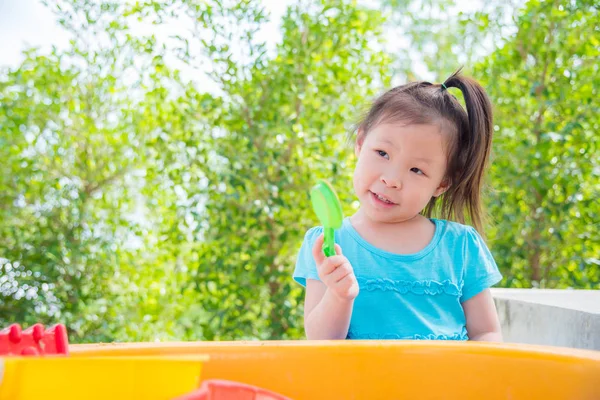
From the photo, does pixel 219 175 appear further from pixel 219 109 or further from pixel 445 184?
pixel 445 184

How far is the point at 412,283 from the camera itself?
3.37 feet

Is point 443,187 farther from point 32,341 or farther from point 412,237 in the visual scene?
point 32,341

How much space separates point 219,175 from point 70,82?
2.21ft

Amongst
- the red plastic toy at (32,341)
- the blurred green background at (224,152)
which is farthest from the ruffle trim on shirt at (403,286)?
the blurred green background at (224,152)

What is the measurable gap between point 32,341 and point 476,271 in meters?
0.69

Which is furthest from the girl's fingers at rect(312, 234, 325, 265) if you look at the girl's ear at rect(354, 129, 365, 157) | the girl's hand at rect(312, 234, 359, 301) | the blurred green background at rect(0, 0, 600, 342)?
the blurred green background at rect(0, 0, 600, 342)

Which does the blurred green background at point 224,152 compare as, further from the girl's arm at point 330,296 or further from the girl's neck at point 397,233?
the girl's arm at point 330,296

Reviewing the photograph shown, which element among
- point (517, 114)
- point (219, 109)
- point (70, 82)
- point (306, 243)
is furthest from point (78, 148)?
point (306, 243)

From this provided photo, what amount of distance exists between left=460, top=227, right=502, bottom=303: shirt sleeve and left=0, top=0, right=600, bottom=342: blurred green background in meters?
1.04

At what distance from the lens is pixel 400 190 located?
1.00m

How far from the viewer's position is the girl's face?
3.23ft

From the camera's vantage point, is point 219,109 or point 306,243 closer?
point 306,243

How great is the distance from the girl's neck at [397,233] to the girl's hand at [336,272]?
0.22m

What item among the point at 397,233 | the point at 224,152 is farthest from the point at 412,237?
the point at 224,152
